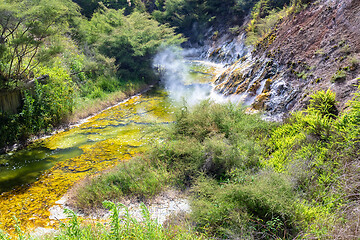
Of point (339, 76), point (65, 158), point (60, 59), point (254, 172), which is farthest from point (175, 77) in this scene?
point (254, 172)

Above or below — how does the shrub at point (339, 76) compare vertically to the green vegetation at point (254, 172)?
above

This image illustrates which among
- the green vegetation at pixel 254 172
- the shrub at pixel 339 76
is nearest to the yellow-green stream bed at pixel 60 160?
the green vegetation at pixel 254 172

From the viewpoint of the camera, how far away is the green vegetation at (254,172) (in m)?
3.06

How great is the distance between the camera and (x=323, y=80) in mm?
5551

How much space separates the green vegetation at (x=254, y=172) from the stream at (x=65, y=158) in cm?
102

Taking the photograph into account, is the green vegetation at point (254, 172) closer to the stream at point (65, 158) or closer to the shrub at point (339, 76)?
the shrub at point (339, 76)

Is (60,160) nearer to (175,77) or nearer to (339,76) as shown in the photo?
(339,76)

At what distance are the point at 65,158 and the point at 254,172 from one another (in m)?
5.40

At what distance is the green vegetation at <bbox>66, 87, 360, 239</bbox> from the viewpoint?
306 centimetres

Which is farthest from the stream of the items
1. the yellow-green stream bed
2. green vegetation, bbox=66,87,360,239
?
green vegetation, bbox=66,87,360,239

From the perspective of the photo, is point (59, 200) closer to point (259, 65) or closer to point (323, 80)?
point (323, 80)

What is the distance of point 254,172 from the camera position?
14.1 ft

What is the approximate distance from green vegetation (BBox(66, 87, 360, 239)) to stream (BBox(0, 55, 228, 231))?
102cm

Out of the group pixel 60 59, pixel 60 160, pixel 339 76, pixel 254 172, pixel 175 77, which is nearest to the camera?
pixel 254 172
